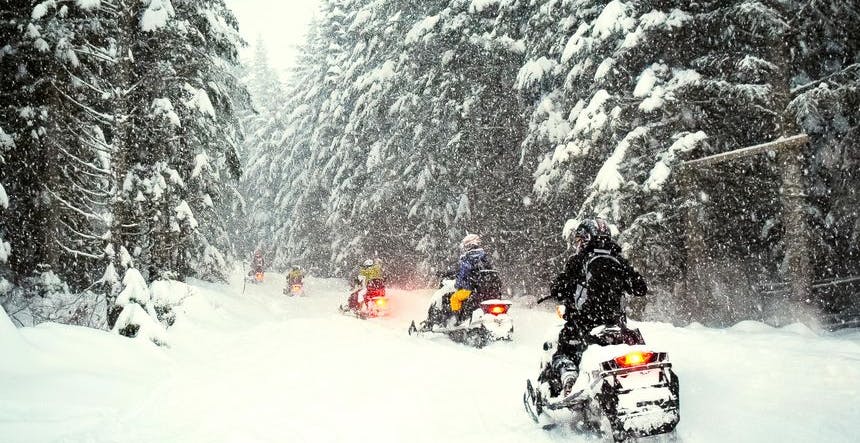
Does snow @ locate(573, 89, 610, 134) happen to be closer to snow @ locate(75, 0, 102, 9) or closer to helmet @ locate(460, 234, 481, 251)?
helmet @ locate(460, 234, 481, 251)

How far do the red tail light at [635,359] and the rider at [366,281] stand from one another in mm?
11882

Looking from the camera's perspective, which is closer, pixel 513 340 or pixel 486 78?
pixel 513 340

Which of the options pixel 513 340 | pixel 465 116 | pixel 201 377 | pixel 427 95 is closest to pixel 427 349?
pixel 513 340

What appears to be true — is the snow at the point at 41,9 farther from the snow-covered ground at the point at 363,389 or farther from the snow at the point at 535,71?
the snow at the point at 535,71

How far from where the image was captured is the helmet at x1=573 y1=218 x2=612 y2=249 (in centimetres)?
500

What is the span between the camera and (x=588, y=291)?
4941 millimetres

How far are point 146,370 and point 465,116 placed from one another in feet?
43.4

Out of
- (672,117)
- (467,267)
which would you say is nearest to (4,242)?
(467,267)

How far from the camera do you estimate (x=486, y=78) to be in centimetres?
1841

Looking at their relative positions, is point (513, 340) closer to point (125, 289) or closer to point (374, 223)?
point (125, 289)

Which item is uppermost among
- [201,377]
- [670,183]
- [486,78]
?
[486,78]

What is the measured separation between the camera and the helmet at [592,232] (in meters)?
5.00

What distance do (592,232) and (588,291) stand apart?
1.77ft

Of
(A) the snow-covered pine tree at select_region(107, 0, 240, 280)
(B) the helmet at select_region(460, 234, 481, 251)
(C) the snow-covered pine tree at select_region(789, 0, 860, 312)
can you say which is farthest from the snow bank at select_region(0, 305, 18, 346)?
(C) the snow-covered pine tree at select_region(789, 0, 860, 312)
